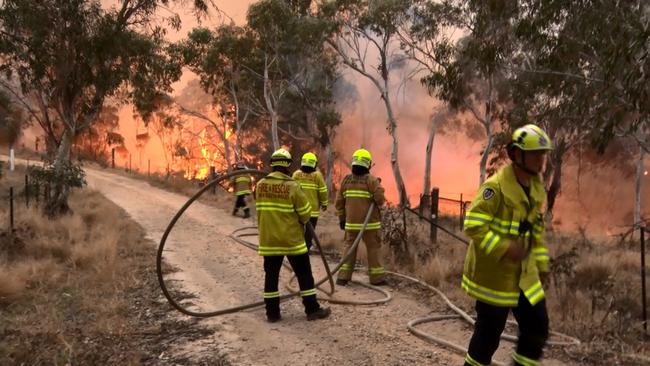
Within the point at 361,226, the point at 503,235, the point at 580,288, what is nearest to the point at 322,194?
the point at 361,226

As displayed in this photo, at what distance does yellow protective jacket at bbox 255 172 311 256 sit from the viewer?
5.01m

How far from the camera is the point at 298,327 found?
5051 millimetres

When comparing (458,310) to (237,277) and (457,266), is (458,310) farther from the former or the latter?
(237,277)

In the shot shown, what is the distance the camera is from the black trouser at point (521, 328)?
10.1 ft

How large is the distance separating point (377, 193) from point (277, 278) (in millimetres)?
1827

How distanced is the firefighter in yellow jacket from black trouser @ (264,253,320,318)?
2280mm

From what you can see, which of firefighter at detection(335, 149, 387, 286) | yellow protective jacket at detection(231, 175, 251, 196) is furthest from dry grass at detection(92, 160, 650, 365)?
yellow protective jacket at detection(231, 175, 251, 196)

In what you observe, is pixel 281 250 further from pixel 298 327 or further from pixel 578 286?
pixel 578 286

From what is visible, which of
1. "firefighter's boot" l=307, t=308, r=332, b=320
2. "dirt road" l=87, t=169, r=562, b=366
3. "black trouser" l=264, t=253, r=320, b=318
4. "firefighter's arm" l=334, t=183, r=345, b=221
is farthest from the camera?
"firefighter's arm" l=334, t=183, r=345, b=221

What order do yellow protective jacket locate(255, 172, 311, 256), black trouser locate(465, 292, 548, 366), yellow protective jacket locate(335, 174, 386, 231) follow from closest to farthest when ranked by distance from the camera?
black trouser locate(465, 292, 548, 366), yellow protective jacket locate(255, 172, 311, 256), yellow protective jacket locate(335, 174, 386, 231)

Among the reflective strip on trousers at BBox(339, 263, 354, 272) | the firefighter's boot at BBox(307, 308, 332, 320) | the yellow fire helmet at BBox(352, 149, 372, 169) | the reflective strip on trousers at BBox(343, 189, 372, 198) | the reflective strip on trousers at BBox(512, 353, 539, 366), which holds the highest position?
the yellow fire helmet at BBox(352, 149, 372, 169)

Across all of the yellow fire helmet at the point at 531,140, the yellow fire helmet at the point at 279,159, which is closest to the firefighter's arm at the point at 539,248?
the yellow fire helmet at the point at 531,140

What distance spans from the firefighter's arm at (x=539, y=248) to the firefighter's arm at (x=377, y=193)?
322 cm

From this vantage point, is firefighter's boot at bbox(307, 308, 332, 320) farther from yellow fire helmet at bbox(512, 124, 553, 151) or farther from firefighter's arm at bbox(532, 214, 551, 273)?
yellow fire helmet at bbox(512, 124, 553, 151)
